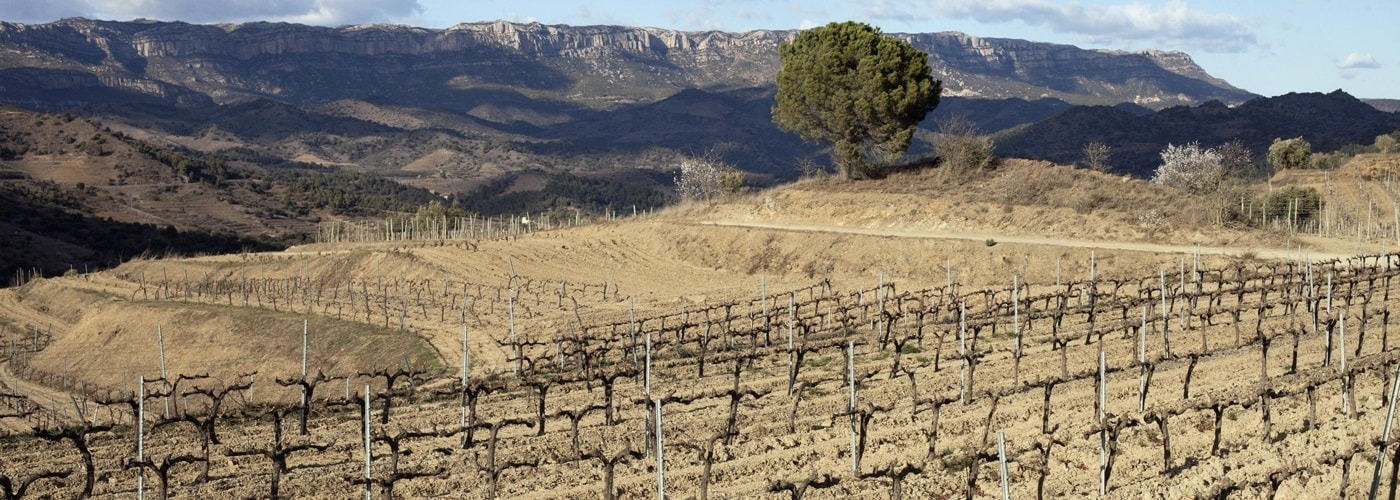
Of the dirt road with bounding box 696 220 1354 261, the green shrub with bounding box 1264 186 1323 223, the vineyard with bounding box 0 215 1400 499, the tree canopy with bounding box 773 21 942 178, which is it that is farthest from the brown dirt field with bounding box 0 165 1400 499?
the green shrub with bounding box 1264 186 1323 223

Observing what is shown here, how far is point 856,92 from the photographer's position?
53.6 m

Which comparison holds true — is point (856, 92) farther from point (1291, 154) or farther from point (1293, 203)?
point (1291, 154)

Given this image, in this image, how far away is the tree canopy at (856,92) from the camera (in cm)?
5309

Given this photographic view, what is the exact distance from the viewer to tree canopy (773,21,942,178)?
53.1 metres

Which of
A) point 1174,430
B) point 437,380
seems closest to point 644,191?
point 437,380

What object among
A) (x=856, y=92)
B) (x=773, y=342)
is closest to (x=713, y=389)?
(x=773, y=342)

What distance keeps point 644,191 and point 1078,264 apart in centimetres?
11180

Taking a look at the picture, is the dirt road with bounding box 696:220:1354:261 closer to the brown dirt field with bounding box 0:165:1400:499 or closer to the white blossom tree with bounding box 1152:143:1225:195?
the brown dirt field with bounding box 0:165:1400:499

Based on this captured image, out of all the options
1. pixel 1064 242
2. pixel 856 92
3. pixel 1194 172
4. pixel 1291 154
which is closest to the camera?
pixel 1064 242

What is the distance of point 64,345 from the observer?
136 feet

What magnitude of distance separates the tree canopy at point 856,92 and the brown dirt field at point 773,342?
231 centimetres

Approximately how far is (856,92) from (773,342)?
24.8m

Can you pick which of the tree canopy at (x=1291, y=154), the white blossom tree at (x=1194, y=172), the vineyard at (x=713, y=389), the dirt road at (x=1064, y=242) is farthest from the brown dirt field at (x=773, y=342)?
the tree canopy at (x=1291, y=154)

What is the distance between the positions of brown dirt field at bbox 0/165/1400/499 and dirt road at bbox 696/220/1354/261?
0.80 feet
